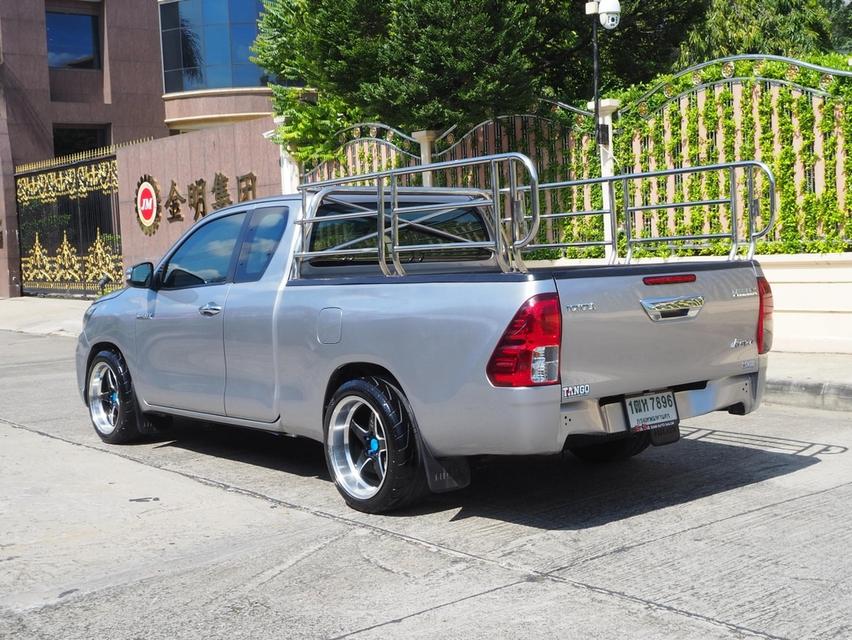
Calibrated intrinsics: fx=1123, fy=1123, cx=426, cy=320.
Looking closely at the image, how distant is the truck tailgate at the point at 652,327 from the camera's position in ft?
17.7

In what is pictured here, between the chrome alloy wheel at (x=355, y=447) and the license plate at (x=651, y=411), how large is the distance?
1361 millimetres

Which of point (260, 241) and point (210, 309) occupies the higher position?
point (260, 241)

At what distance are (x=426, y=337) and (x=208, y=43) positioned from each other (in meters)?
31.5

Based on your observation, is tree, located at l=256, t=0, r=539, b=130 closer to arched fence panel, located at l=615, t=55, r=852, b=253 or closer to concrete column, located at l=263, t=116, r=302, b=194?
arched fence panel, located at l=615, t=55, r=852, b=253

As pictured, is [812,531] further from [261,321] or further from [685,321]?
[261,321]

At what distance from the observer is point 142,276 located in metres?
8.02

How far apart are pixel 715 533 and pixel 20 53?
93.8ft

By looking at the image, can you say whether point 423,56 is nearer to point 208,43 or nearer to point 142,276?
point 142,276

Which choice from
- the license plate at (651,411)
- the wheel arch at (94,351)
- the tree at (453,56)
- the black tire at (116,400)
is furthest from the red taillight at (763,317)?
the tree at (453,56)

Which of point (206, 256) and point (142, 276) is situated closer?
point (206, 256)

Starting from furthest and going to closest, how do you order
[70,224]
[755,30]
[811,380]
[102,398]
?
[755,30]
[70,224]
[811,380]
[102,398]

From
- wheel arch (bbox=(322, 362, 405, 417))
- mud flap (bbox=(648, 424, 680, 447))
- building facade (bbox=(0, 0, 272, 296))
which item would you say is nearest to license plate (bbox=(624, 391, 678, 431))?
mud flap (bbox=(648, 424, 680, 447))

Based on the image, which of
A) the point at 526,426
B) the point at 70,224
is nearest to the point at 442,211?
the point at 526,426

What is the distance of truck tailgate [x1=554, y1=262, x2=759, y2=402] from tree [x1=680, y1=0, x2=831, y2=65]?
25.6m
